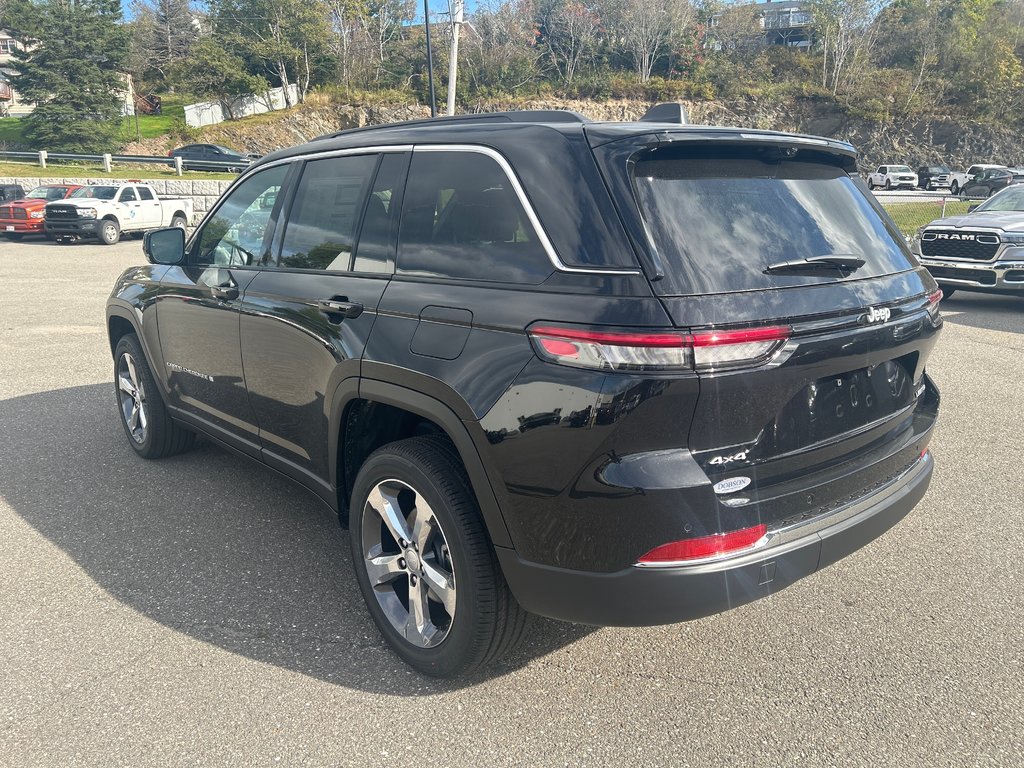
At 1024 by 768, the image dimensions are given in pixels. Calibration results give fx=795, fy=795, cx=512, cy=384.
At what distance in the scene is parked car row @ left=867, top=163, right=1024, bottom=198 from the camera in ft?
136

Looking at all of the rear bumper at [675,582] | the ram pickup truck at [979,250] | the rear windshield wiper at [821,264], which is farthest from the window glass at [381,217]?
the ram pickup truck at [979,250]

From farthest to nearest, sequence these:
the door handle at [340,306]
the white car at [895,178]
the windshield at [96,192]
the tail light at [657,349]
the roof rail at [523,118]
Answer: the white car at [895,178] → the windshield at [96,192] → the door handle at [340,306] → the roof rail at [523,118] → the tail light at [657,349]

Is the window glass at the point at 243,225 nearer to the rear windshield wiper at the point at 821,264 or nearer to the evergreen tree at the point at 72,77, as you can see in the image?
the rear windshield wiper at the point at 821,264

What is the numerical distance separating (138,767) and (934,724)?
2489 millimetres

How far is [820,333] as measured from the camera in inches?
94.4

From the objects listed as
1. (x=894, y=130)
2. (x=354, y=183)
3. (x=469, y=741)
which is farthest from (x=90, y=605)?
(x=894, y=130)

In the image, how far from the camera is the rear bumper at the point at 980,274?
10281mm

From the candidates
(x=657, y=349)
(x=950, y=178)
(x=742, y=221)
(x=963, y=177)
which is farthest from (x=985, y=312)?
(x=950, y=178)

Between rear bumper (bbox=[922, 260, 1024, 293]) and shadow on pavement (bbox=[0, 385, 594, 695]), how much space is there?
31.1ft

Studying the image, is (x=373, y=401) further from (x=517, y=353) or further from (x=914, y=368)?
(x=914, y=368)

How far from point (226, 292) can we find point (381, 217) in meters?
1.14

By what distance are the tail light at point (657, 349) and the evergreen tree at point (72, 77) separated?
48.8 metres

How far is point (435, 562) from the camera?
278 cm

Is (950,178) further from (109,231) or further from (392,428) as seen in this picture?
(392,428)
